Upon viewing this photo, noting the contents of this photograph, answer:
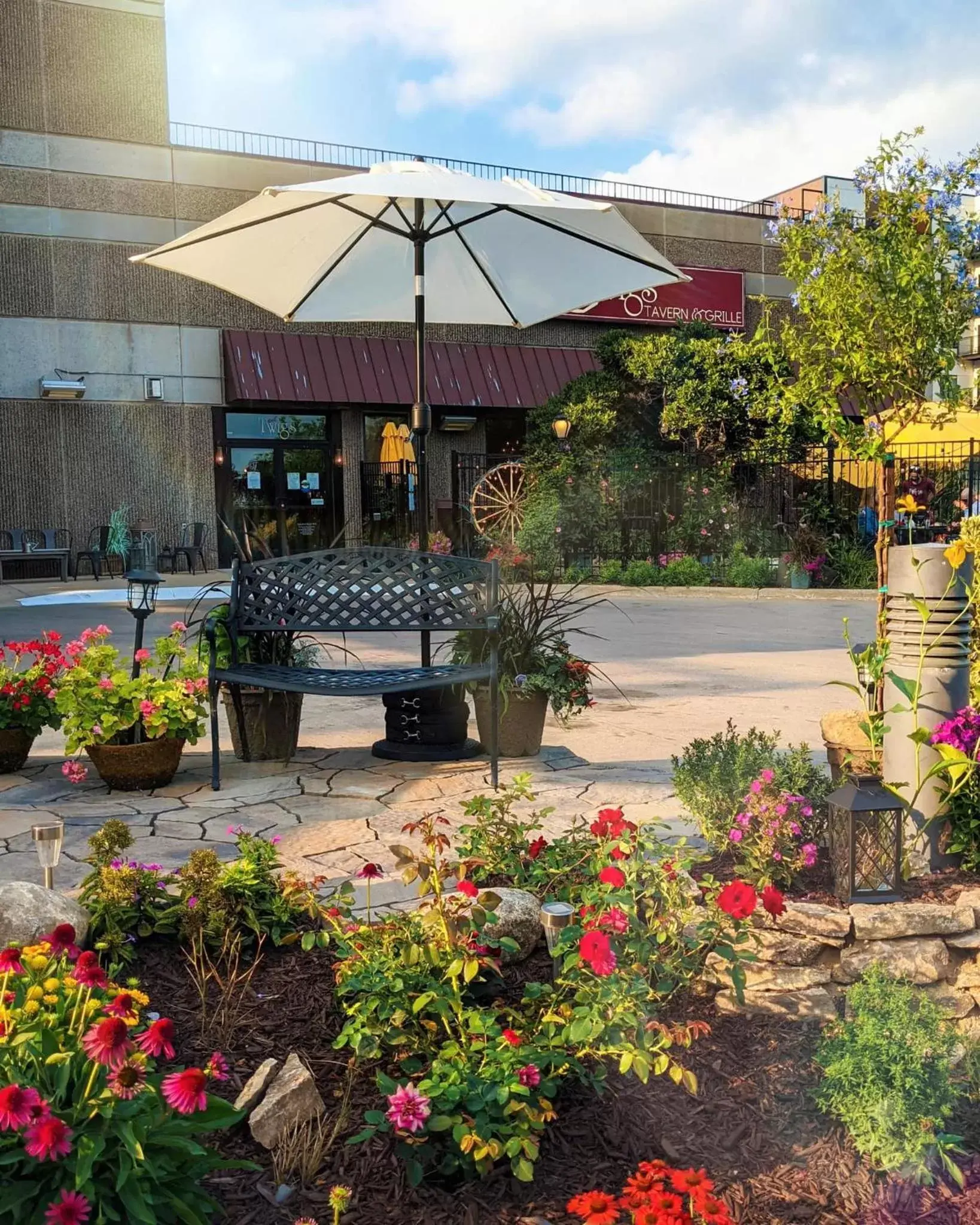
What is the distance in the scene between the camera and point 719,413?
58.7 feet

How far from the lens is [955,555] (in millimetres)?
3328

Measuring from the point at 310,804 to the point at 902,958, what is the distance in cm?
256

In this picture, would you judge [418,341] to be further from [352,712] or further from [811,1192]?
[811,1192]

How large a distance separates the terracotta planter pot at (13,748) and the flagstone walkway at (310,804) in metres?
0.06

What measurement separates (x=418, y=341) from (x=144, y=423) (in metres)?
15.5

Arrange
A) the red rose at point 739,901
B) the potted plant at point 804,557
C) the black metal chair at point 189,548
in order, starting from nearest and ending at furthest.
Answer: the red rose at point 739,901
the potted plant at point 804,557
the black metal chair at point 189,548

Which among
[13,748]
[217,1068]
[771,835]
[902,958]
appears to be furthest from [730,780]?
[13,748]

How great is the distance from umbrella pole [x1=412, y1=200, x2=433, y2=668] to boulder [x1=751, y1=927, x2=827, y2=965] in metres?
3.17

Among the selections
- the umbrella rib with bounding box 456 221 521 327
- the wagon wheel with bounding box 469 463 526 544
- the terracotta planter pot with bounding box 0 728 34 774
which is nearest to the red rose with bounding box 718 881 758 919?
the terracotta planter pot with bounding box 0 728 34 774

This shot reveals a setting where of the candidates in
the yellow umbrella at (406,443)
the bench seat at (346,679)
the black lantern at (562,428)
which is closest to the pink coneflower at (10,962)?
the bench seat at (346,679)

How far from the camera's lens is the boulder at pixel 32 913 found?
2.71m

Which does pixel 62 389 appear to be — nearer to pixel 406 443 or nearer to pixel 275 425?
pixel 275 425

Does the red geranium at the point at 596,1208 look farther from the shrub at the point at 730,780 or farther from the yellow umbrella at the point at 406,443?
the yellow umbrella at the point at 406,443

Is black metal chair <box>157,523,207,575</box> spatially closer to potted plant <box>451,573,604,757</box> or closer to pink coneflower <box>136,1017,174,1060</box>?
potted plant <box>451,573,604,757</box>
